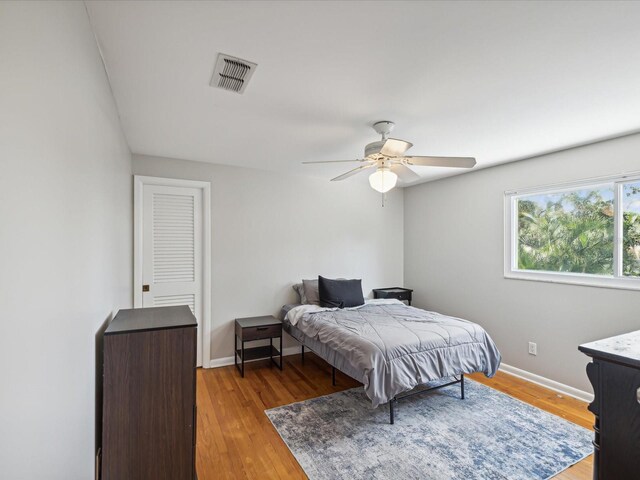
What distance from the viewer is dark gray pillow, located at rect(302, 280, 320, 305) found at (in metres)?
4.03

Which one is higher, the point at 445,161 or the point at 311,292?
the point at 445,161

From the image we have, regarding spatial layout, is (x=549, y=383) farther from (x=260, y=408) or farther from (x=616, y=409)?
(x=260, y=408)

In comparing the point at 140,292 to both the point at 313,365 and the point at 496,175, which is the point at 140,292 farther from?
the point at 496,175

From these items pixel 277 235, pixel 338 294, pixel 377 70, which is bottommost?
pixel 338 294

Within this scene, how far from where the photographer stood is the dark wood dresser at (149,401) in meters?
1.58

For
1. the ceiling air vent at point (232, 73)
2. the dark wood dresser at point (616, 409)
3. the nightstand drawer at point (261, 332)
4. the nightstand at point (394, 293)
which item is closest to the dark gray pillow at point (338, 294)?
the nightstand drawer at point (261, 332)

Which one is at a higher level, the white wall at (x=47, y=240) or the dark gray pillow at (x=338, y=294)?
the white wall at (x=47, y=240)

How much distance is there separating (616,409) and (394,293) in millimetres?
3632

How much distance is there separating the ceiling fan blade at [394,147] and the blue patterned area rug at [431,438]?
2.17 metres

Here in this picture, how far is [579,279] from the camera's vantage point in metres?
3.10

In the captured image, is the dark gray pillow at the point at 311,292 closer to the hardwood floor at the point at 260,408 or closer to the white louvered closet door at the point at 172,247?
the hardwood floor at the point at 260,408

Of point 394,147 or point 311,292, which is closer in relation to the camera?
point 394,147

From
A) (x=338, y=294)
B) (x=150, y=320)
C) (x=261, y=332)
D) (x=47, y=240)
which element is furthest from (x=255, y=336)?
(x=47, y=240)

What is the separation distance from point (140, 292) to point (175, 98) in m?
2.21
